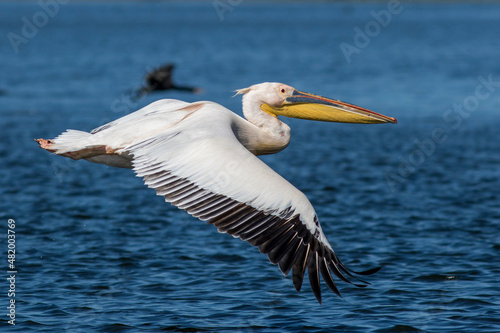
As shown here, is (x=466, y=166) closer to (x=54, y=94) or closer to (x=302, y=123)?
(x=302, y=123)

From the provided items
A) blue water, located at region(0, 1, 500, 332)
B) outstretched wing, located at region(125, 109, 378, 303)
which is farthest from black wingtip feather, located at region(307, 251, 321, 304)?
blue water, located at region(0, 1, 500, 332)

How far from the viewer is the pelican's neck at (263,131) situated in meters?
7.18

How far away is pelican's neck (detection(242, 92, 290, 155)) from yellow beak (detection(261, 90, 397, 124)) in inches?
6.1

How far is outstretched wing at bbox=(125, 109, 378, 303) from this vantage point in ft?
18.8

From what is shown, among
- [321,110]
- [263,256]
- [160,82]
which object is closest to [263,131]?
[321,110]

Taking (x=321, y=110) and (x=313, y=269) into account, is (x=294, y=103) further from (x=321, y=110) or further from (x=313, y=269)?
(x=313, y=269)

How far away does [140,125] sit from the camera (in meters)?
6.91

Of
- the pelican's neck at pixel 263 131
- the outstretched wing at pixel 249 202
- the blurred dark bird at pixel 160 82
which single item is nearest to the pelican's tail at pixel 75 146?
the outstretched wing at pixel 249 202

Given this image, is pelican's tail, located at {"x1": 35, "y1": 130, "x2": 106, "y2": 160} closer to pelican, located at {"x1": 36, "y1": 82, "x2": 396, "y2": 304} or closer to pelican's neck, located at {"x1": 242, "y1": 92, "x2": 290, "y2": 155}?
pelican, located at {"x1": 36, "y1": 82, "x2": 396, "y2": 304}

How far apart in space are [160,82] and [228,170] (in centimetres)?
1798

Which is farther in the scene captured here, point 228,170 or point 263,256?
point 263,256

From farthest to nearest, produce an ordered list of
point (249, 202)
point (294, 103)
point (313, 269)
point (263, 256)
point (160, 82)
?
point (160, 82), point (263, 256), point (294, 103), point (249, 202), point (313, 269)

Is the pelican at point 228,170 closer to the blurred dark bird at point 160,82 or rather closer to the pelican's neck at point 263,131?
the pelican's neck at point 263,131

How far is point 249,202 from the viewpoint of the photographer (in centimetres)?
584
